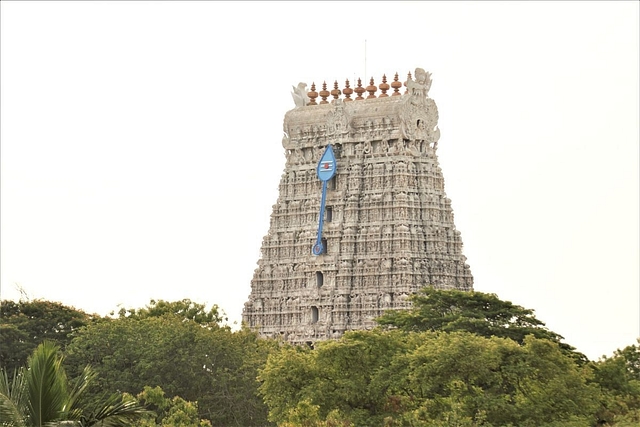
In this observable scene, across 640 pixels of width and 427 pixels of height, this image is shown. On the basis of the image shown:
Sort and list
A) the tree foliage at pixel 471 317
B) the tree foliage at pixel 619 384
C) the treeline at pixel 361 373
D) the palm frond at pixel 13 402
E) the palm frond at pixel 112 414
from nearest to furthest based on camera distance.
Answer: the palm frond at pixel 13 402
the palm frond at pixel 112 414
the treeline at pixel 361 373
the tree foliage at pixel 619 384
the tree foliage at pixel 471 317

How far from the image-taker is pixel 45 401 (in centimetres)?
4941

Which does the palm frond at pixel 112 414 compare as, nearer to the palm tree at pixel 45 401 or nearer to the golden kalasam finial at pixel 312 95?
the palm tree at pixel 45 401

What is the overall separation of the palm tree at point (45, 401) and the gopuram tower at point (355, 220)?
187 feet

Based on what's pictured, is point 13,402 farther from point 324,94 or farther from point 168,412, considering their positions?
point 324,94

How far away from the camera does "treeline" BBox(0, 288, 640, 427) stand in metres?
72.5

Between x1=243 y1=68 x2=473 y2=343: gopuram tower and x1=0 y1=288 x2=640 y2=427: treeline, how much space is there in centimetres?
897

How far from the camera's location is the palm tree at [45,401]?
49219 mm

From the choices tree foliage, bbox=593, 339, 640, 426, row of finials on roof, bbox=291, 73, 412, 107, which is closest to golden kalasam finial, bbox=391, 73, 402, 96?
row of finials on roof, bbox=291, 73, 412, 107

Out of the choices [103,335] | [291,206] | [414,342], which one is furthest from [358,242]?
[414,342]

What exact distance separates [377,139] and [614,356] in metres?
30.2

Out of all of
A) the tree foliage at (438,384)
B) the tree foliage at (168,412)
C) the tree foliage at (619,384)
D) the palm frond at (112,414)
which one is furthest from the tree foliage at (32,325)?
the palm frond at (112,414)

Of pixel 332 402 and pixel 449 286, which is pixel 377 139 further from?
pixel 332 402

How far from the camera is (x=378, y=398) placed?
76438 mm

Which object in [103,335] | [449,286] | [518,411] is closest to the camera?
[518,411]
